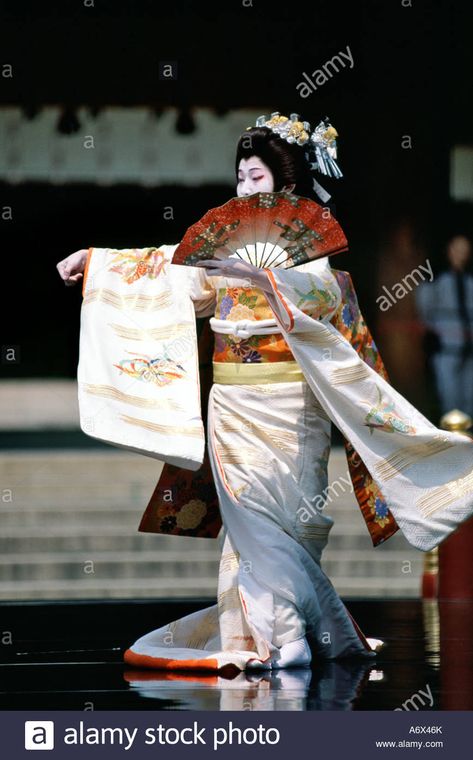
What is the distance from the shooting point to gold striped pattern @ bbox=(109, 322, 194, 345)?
6.25 meters

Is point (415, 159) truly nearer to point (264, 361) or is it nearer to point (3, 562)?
point (3, 562)

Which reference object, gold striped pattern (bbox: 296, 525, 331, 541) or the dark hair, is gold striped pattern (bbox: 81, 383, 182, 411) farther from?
the dark hair

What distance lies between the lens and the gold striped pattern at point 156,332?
6.25 m

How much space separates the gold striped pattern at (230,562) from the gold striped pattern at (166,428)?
1.50 feet

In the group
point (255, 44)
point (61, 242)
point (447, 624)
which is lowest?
point (447, 624)

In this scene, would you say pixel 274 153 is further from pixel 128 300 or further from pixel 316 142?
pixel 128 300

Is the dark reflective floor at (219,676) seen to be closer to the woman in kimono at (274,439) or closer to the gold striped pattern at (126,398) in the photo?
the woman in kimono at (274,439)

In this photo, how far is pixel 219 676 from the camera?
19.0 ft

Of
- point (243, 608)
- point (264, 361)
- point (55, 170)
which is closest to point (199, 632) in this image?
point (243, 608)

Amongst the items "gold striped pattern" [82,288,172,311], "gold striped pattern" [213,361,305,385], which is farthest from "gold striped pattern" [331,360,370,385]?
"gold striped pattern" [82,288,172,311]

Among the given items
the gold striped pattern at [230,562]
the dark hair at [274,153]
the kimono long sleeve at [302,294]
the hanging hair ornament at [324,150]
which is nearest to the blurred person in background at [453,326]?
the hanging hair ornament at [324,150]

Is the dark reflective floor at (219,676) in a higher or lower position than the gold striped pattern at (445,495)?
lower

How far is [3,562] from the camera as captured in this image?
10.4 m

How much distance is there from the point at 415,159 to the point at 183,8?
2153 mm
